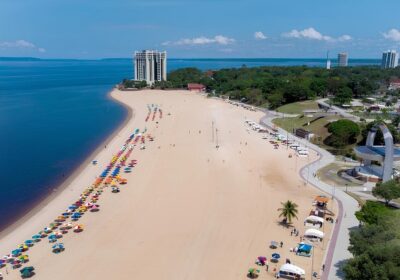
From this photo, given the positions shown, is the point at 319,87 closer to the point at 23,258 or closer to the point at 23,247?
the point at 23,247

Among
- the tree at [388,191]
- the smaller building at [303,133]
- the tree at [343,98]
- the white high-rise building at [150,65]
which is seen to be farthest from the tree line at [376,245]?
the white high-rise building at [150,65]

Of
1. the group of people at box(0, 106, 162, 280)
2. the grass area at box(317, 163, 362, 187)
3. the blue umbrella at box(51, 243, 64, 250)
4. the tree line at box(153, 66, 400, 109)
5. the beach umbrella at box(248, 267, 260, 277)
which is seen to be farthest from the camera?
the tree line at box(153, 66, 400, 109)

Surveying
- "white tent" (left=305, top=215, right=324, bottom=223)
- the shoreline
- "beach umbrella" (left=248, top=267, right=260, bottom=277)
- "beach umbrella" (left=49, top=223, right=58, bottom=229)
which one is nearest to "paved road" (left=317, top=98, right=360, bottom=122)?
"white tent" (left=305, top=215, right=324, bottom=223)

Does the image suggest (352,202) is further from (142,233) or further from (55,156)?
(55,156)

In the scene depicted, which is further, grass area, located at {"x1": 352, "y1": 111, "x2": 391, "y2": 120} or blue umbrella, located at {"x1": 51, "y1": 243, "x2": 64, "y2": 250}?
grass area, located at {"x1": 352, "y1": 111, "x2": 391, "y2": 120}

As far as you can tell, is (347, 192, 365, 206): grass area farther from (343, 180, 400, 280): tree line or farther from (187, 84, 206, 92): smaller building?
(187, 84, 206, 92): smaller building

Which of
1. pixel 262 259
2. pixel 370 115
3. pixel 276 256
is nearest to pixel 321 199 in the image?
pixel 276 256

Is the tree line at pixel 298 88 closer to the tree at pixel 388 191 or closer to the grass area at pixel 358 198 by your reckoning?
the grass area at pixel 358 198
